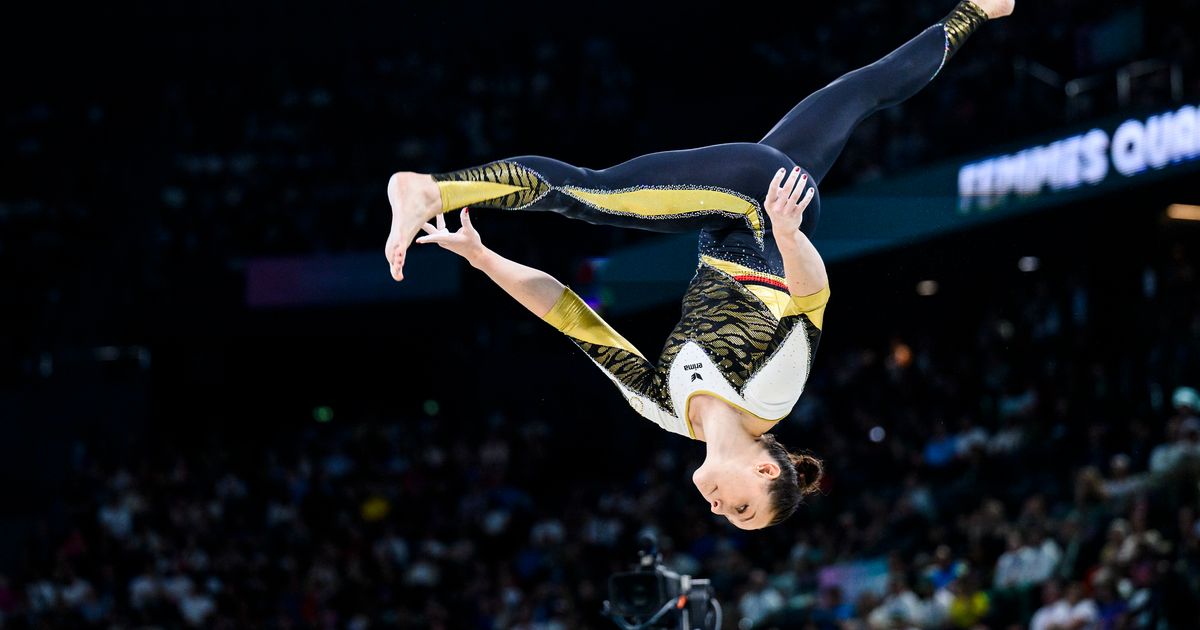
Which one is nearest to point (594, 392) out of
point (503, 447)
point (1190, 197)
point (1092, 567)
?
point (503, 447)

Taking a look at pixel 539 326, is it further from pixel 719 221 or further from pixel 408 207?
pixel 408 207

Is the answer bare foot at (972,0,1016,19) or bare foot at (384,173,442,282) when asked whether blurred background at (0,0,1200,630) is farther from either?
bare foot at (384,173,442,282)

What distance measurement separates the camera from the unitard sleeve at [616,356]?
16.2 ft

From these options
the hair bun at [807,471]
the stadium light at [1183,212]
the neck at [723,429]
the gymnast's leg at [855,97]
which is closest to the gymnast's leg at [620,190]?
the gymnast's leg at [855,97]

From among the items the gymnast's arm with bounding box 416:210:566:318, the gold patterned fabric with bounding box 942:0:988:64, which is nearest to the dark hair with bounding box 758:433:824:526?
the gymnast's arm with bounding box 416:210:566:318

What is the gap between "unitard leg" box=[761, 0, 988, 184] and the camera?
5.27 metres

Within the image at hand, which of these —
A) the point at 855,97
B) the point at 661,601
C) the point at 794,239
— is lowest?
the point at 661,601

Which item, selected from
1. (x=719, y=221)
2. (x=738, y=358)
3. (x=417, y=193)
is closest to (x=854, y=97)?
(x=719, y=221)

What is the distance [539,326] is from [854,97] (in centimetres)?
1281

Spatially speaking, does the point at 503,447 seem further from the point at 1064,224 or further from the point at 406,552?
the point at 1064,224

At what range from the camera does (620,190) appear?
186 inches

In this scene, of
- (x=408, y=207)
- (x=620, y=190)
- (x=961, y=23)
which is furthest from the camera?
(x=961, y=23)

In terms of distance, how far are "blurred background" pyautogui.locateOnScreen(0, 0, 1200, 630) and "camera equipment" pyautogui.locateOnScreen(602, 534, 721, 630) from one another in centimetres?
322

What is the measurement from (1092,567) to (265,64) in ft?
43.5
